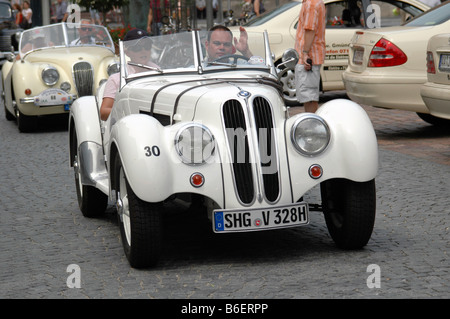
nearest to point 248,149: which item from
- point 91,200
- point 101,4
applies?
point 91,200

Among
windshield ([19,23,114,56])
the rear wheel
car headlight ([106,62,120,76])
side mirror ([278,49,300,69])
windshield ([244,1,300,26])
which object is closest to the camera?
side mirror ([278,49,300,69])

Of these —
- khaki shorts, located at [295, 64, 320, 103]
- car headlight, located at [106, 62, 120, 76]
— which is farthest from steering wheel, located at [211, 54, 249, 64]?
khaki shorts, located at [295, 64, 320, 103]

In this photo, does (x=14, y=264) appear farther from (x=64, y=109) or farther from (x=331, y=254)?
(x=64, y=109)

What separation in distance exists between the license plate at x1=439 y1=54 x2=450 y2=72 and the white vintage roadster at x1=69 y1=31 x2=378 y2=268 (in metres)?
3.61

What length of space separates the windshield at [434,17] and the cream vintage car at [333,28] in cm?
250

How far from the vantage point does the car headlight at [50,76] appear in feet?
43.8

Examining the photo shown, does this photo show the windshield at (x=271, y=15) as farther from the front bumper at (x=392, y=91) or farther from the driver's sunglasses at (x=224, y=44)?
the driver's sunglasses at (x=224, y=44)

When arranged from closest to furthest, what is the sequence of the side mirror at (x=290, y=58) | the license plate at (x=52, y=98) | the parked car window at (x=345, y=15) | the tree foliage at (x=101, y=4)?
the side mirror at (x=290, y=58)
the license plate at (x=52, y=98)
the parked car window at (x=345, y=15)
the tree foliage at (x=101, y=4)

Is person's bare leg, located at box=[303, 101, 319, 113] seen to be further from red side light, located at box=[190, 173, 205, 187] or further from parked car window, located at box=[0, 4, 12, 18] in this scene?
parked car window, located at box=[0, 4, 12, 18]

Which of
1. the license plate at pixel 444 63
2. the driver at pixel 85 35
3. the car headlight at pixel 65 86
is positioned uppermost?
the license plate at pixel 444 63

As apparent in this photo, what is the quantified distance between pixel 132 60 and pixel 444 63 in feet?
12.0

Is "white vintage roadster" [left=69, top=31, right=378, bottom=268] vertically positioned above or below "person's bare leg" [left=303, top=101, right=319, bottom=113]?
above

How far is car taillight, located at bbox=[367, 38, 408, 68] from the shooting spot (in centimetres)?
1099

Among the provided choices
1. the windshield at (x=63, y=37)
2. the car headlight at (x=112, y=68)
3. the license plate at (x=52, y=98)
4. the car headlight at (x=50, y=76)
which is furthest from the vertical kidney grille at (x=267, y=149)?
the windshield at (x=63, y=37)
